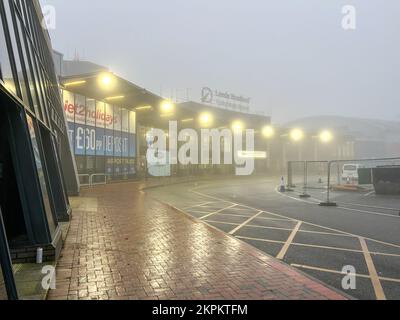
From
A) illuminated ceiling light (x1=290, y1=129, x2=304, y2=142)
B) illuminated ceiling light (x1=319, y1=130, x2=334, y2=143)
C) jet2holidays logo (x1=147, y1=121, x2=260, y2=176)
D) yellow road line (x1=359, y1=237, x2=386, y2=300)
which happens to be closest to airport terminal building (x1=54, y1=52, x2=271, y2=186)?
jet2holidays logo (x1=147, y1=121, x2=260, y2=176)

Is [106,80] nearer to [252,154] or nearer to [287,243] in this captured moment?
[287,243]

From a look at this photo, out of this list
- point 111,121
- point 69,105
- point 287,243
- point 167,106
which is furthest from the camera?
point 167,106

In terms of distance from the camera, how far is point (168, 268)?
5.89 meters

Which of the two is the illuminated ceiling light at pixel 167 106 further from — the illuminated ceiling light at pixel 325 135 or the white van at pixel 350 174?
the illuminated ceiling light at pixel 325 135

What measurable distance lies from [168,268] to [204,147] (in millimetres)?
41137

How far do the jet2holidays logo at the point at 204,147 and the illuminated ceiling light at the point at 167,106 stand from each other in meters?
5.16

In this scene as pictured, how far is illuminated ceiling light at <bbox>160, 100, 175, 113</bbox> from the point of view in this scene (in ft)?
98.4

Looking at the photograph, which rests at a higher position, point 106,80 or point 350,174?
point 106,80

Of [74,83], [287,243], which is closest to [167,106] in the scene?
[74,83]

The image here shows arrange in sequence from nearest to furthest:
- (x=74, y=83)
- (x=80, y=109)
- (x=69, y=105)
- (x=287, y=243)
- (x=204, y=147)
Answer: (x=287, y=243) → (x=74, y=83) → (x=69, y=105) → (x=80, y=109) → (x=204, y=147)

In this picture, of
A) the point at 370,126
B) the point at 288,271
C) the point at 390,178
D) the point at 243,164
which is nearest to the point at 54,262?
the point at 288,271

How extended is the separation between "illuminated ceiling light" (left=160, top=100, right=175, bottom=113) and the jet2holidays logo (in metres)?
5.16

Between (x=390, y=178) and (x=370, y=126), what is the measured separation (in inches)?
4977

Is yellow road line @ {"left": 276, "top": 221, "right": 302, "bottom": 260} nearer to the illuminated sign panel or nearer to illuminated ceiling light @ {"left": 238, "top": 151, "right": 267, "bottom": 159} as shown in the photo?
the illuminated sign panel
